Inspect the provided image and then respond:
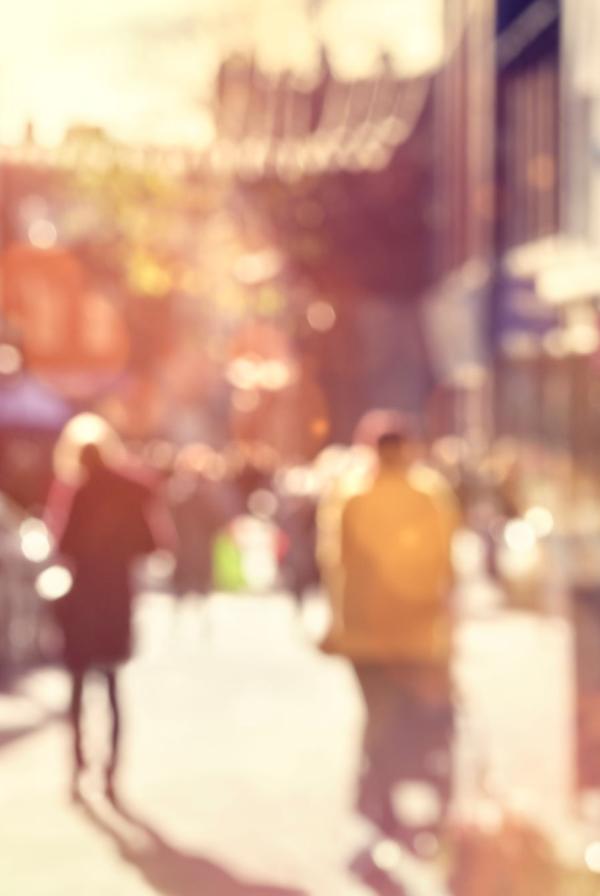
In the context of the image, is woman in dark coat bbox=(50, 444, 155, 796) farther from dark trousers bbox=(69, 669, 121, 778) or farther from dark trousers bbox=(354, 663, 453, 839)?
dark trousers bbox=(354, 663, 453, 839)

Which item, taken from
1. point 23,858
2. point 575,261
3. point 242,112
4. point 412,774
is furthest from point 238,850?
point 242,112

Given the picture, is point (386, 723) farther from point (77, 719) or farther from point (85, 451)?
point (85, 451)

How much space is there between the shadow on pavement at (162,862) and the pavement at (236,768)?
11 millimetres

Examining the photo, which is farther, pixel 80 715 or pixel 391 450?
pixel 80 715

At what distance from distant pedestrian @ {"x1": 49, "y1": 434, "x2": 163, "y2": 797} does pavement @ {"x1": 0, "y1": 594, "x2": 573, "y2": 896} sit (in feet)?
1.84

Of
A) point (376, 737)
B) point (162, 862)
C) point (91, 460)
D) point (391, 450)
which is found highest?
point (391, 450)

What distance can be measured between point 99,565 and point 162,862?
8.20 ft

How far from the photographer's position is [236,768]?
988 centimetres

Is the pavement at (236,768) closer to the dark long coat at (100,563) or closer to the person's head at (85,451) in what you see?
the dark long coat at (100,563)

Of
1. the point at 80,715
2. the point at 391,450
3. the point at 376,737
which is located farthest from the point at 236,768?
the point at 391,450

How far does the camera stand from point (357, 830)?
26.7 feet

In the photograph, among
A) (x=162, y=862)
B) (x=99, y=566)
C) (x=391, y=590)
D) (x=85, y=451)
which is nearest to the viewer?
(x=162, y=862)

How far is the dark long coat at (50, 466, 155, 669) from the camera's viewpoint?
9727 mm

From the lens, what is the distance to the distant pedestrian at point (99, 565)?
9.73 meters
